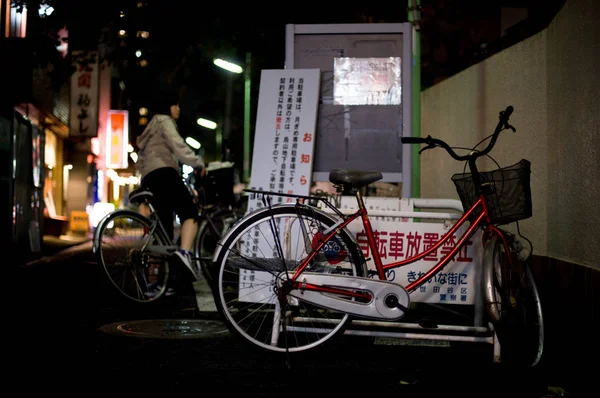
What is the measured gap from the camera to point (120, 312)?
6.82 metres

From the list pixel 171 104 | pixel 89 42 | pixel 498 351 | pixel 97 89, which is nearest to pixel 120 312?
pixel 171 104

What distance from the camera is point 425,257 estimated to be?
5164 millimetres

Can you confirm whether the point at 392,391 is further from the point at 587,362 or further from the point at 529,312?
the point at 587,362

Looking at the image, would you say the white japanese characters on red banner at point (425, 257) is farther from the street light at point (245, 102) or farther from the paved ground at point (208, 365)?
the street light at point (245, 102)

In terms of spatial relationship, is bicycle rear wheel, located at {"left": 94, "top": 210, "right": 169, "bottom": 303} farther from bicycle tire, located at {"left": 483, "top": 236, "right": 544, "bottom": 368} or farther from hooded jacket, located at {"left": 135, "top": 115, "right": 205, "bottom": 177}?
bicycle tire, located at {"left": 483, "top": 236, "right": 544, "bottom": 368}

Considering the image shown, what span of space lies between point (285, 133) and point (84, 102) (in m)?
19.1

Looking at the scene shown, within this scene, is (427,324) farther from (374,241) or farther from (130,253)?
(130,253)

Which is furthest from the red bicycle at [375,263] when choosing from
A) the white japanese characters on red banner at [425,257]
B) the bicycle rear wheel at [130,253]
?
the bicycle rear wheel at [130,253]

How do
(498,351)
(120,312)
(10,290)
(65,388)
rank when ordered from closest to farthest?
(65,388) < (498,351) < (120,312) < (10,290)

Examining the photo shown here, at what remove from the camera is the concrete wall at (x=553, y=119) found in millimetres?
5520

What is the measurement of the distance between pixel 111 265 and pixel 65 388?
11.6 feet

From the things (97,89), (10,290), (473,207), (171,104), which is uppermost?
(97,89)

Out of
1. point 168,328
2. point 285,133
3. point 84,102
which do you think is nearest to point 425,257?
point 285,133

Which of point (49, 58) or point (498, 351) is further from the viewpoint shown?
point (49, 58)
